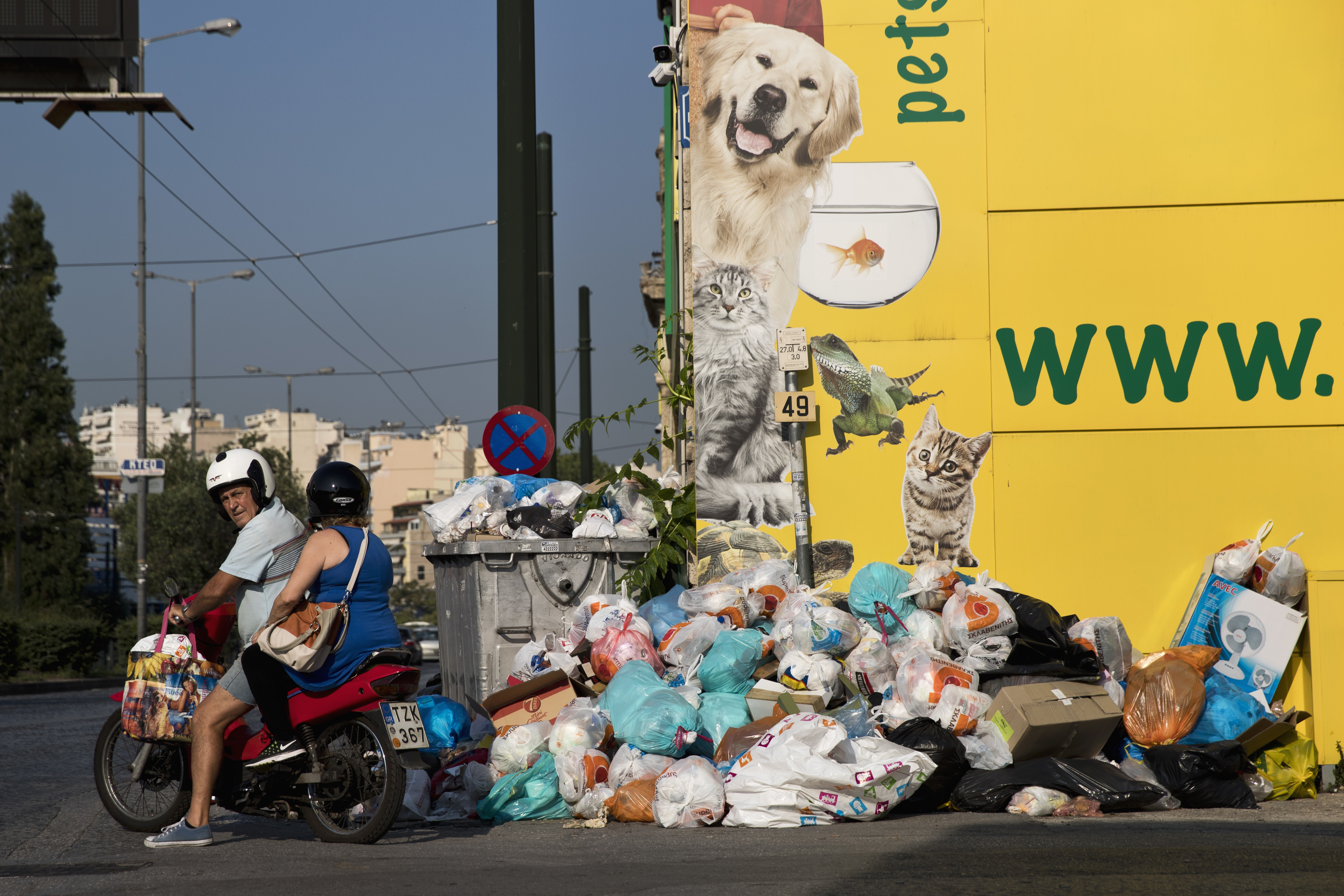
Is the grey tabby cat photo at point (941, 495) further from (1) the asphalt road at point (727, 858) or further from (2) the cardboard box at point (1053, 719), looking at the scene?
(1) the asphalt road at point (727, 858)

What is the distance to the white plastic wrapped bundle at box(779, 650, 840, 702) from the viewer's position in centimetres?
680

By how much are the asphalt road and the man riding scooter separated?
0.73 feet

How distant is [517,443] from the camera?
955 centimetres

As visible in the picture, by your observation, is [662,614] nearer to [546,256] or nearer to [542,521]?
[542,521]

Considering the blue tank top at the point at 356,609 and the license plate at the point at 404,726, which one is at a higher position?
the blue tank top at the point at 356,609

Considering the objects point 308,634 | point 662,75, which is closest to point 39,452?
point 662,75

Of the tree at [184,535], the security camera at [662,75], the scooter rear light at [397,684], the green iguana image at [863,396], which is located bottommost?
the tree at [184,535]

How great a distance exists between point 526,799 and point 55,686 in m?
18.7

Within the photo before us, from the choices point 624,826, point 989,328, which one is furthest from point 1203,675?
point 624,826

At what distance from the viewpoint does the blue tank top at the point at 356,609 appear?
5473 mm

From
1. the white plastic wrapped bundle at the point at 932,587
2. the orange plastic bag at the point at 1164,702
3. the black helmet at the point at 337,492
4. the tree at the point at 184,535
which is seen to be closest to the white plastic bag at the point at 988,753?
the orange plastic bag at the point at 1164,702

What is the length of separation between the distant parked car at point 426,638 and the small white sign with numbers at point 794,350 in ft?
117

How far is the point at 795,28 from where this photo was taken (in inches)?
331

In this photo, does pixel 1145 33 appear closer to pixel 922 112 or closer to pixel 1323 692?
pixel 922 112
